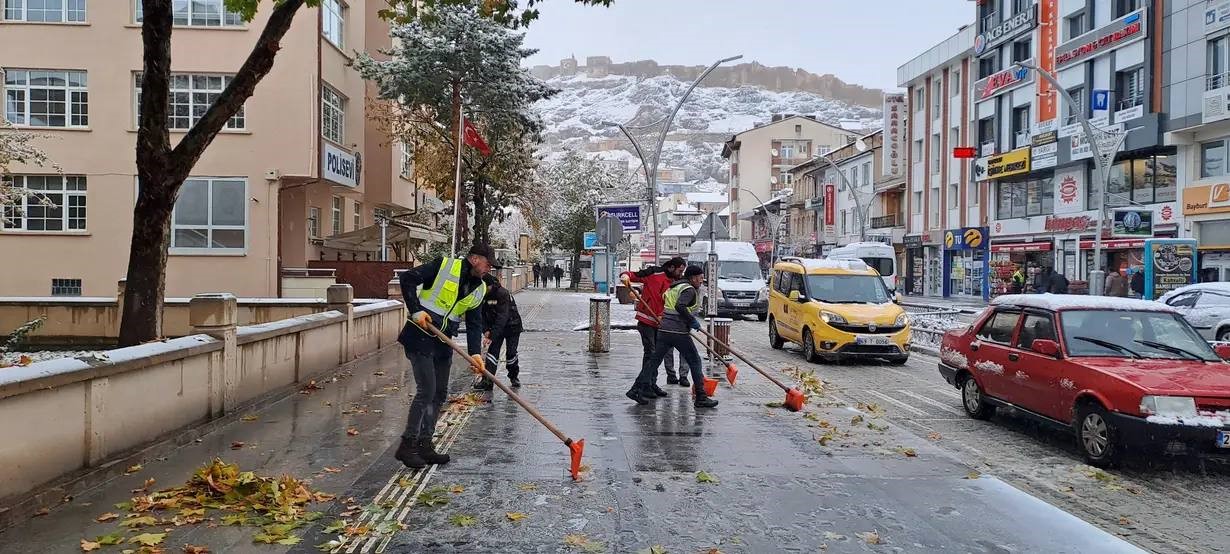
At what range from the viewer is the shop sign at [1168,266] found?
2275 centimetres

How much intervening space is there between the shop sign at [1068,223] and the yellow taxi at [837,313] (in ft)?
69.3

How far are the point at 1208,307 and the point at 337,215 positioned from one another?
76.6ft

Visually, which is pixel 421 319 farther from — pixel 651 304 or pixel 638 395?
pixel 651 304

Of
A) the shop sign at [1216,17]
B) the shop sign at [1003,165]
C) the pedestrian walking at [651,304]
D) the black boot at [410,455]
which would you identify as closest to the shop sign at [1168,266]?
the shop sign at [1216,17]

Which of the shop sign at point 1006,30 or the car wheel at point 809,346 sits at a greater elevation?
the shop sign at point 1006,30

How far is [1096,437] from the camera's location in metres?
7.74

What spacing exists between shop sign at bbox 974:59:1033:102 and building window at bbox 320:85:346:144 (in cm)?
2708

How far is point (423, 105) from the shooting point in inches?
1241

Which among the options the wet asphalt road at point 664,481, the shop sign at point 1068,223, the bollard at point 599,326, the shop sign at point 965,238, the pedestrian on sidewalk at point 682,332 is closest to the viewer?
the wet asphalt road at point 664,481

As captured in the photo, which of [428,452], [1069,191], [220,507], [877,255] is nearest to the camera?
[220,507]

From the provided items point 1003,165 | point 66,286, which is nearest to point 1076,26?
point 1003,165

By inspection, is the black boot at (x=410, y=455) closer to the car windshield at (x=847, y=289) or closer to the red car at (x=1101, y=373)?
the red car at (x=1101, y=373)

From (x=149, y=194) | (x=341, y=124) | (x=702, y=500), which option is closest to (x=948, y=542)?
(x=702, y=500)

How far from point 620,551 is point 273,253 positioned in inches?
808
